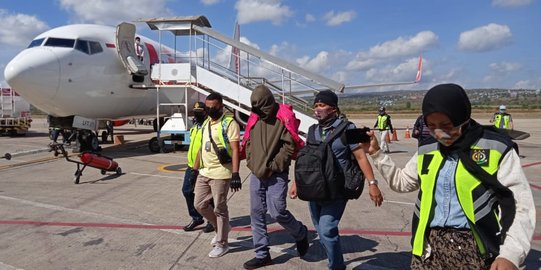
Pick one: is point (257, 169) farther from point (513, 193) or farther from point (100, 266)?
point (513, 193)

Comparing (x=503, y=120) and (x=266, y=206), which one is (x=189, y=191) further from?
(x=503, y=120)

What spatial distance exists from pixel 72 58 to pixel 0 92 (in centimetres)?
1669

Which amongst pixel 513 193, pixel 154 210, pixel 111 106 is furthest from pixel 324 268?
pixel 111 106

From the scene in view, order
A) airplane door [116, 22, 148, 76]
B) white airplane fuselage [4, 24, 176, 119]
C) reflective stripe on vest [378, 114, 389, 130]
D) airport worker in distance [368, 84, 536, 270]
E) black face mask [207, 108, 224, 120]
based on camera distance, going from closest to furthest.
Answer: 1. airport worker in distance [368, 84, 536, 270]
2. black face mask [207, 108, 224, 120]
3. white airplane fuselage [4, 24, 176, 119]
4. airplane door [116, 22, 148, 76]
5. reflective stripe on vest [378, 114, 389, 130]

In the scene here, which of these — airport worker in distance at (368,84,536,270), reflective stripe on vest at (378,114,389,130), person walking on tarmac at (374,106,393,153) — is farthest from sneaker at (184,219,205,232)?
reflective stripe on vest at (378,114,389,130)

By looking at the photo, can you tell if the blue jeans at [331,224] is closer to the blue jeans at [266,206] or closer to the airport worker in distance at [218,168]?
Answer: the blue jeans at [266,206]

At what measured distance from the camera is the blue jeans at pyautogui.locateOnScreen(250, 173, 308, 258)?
4156 mm

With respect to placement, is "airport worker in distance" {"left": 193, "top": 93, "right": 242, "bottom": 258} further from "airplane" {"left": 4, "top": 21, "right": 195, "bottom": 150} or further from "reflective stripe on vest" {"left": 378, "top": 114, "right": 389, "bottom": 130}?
"reflective stripe on vest" {"left": 378, "top": 114, "right": 389, "bottom": 130}

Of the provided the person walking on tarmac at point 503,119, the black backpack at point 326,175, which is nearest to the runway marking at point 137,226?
the black backpack at point 326,175

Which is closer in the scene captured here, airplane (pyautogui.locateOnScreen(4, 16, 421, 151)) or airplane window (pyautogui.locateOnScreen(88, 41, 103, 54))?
airplane (pyautogui.locateOnScreen(4, 16, 421, 151))

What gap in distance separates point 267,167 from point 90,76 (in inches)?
421

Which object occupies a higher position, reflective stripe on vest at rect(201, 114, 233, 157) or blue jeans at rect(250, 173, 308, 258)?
reflective stripe on vest at rect(201, 114, 233, 157)

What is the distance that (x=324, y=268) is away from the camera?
4246 mm

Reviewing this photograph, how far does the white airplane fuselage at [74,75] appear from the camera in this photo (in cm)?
1173
